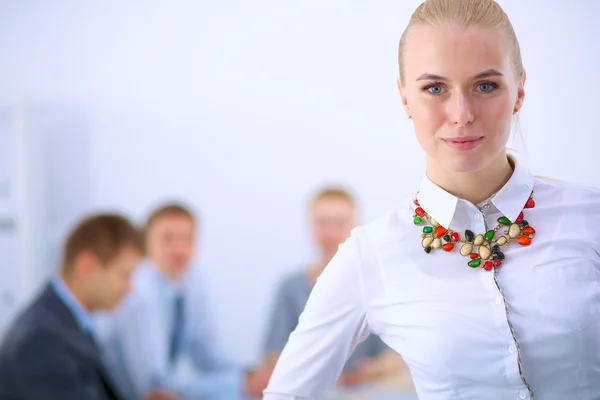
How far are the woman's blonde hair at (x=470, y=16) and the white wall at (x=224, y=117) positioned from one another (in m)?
2.48

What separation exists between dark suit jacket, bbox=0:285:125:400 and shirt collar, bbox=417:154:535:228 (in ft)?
5.46

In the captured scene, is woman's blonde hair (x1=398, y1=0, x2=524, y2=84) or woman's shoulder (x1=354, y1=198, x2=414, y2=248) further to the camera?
woman's shoulder (x1=354, y1=198, x2=414, y2=248)

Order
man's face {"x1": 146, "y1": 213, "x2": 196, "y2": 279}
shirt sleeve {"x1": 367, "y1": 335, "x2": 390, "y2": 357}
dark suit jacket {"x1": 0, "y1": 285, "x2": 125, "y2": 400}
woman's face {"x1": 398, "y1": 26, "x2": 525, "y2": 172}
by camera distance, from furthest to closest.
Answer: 1. man's face {"x1": 146, "y1": 213, "x2": 196, "y2": 279}
2. shirt sleeve {"x1": 367, "y1": 335, "x2": 390, "y2": 357}
3. dark suit jacket {"x1": 0, "y1": 285, "x2": 125, "y2": 400}
4. woman's face {"x1": 398, "y1": 26, "x2": 525, "y2": 172}

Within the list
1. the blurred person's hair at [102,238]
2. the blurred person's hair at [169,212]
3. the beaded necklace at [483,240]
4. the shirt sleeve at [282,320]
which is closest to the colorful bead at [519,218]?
the beaded necklace at [483,240]

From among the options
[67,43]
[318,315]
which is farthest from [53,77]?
[318,315]

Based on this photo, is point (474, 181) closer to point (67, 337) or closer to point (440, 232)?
point (440, 232)

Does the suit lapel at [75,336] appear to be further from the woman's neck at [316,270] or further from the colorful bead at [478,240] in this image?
the colorful bead at [478,240]

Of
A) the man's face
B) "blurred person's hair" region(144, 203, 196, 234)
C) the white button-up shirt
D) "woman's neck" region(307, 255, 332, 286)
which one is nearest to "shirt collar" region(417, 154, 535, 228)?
the white button-up shirt

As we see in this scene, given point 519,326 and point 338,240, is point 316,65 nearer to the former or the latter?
point 338,240

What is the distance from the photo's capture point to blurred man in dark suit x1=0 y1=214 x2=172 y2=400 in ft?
7.47

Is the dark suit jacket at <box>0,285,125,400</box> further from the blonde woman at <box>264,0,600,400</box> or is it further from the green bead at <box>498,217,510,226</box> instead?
the green bead at <box>498,217,510,226</box>

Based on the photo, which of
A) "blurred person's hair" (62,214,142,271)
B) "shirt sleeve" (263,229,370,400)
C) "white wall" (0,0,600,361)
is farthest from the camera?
"white wall" (0,0,600,361)

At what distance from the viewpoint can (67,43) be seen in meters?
3.79

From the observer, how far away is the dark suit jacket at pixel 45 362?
2270 mm
